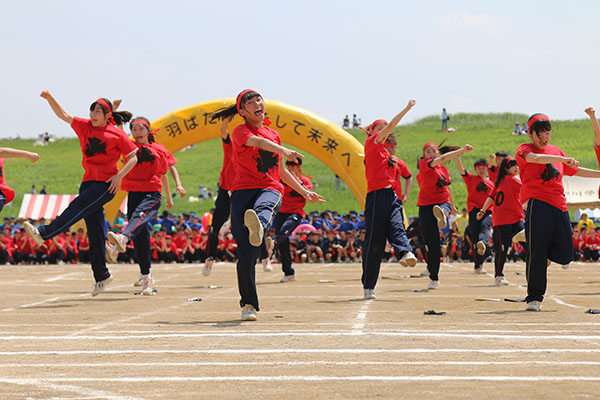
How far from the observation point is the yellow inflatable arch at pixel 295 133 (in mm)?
25906

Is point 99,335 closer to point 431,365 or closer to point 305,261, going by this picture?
point 431,365

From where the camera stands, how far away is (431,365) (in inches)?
206

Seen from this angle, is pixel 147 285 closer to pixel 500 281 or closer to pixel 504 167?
pixel 500 281

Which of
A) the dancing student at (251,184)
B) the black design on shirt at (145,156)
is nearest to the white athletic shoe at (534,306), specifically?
the dancing student at (251,184)

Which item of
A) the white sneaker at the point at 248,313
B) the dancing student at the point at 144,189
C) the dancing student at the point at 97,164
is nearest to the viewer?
the white sneaker at the point at 248,313

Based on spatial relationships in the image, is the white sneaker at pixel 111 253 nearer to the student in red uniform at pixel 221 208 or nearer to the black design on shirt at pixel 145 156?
the black design on shirt at pixel 145 156

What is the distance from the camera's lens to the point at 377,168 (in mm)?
10703

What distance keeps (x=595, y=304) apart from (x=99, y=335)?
210 inches

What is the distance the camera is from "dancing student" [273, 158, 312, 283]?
15421 mm

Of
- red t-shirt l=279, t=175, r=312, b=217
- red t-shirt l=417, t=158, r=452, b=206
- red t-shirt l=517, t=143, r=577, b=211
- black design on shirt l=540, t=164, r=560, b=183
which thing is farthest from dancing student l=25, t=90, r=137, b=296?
red t-shirt l=279, t=175, r=312, b=217

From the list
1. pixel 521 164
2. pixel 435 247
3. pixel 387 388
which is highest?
pixel 521 164

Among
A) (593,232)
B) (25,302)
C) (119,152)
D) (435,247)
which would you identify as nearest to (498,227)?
(435,247)

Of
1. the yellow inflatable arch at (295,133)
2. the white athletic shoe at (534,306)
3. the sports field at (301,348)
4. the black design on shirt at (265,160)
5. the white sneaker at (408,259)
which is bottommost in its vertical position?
the sports field at (301,348)

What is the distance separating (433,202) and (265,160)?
19.8ft
